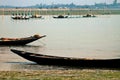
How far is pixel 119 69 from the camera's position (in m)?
25.2

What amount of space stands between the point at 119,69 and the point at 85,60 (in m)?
2.11

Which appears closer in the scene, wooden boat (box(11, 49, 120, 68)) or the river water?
wooden boat (box(11, 49, 120, 68))

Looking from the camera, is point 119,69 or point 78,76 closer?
point 78,76

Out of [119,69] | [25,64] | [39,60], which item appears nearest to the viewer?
[119,69]

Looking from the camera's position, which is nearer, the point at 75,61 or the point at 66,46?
the point at 75,61

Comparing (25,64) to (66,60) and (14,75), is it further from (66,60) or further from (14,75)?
(14,75)

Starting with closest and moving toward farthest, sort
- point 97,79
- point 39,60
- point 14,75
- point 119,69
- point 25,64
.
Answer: point 97,79 < point 14,75 < point 119,69 < point 39,60 < point 25,64

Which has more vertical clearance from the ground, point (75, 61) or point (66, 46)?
point (75, 61)

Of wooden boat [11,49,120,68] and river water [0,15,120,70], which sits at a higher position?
wooden boat [11,49,120,68]

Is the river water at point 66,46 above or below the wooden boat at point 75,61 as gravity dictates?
below

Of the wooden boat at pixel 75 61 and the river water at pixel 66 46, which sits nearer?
the wooden boat at pixel 75 61

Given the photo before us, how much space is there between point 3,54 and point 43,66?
1228cm

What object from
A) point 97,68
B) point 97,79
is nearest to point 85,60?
point 97,68

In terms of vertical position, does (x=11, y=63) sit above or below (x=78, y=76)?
below
